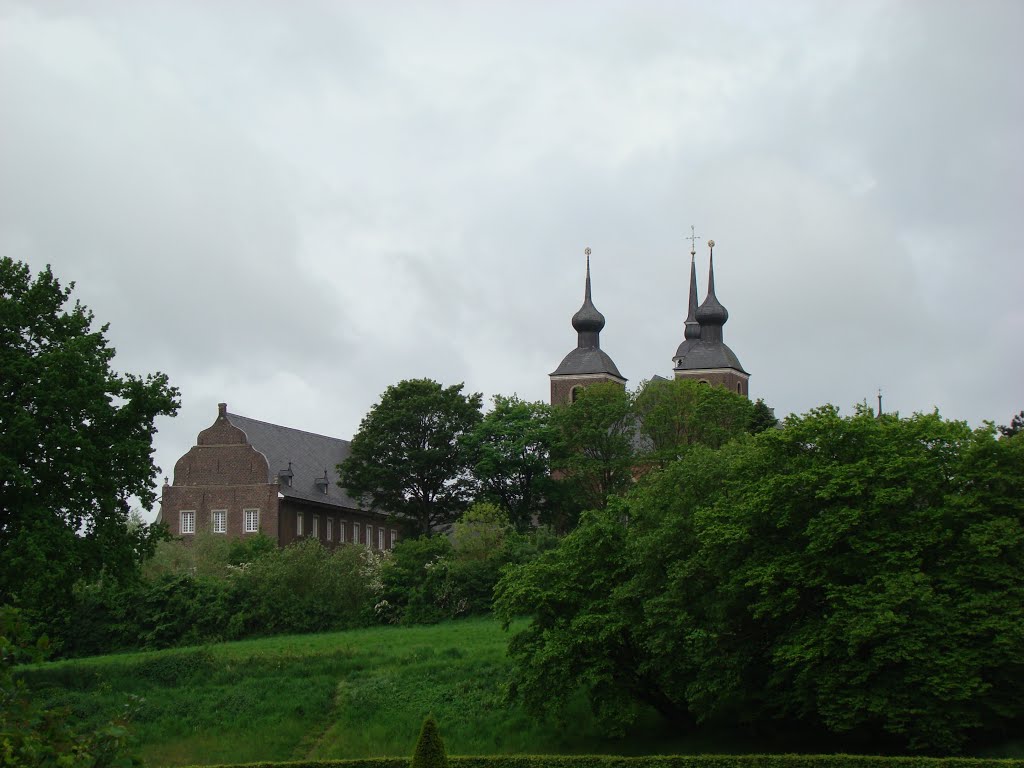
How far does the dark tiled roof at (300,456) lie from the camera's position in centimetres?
7812

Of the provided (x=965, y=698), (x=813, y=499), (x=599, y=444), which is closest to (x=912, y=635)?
(x=965, y=698)

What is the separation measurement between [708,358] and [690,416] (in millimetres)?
23026

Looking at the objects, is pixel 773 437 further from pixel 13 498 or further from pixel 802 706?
pixel 13 498

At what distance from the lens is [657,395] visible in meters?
74.3

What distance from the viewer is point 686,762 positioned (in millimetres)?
28547

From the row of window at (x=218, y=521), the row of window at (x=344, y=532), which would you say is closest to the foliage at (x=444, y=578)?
the row of window at (x=344, y=532)

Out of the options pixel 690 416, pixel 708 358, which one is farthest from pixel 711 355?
pixel 690 416

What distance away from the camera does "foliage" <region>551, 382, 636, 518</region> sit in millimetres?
72125

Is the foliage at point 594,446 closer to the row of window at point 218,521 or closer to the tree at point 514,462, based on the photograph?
the tree at point 514,462

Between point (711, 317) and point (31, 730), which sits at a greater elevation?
point (711, 317)

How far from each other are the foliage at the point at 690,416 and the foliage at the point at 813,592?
35651 millimetres

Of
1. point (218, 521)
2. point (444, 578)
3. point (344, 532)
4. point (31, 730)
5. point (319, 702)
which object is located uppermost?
point (218, 521)

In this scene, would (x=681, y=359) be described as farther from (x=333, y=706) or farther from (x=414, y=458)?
(x=333, y=706)

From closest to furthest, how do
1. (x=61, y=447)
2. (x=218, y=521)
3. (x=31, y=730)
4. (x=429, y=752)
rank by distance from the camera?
(x=31, y=730) < (x=429, y=752) < (x=61, y=447) < (x=218, y=521)
